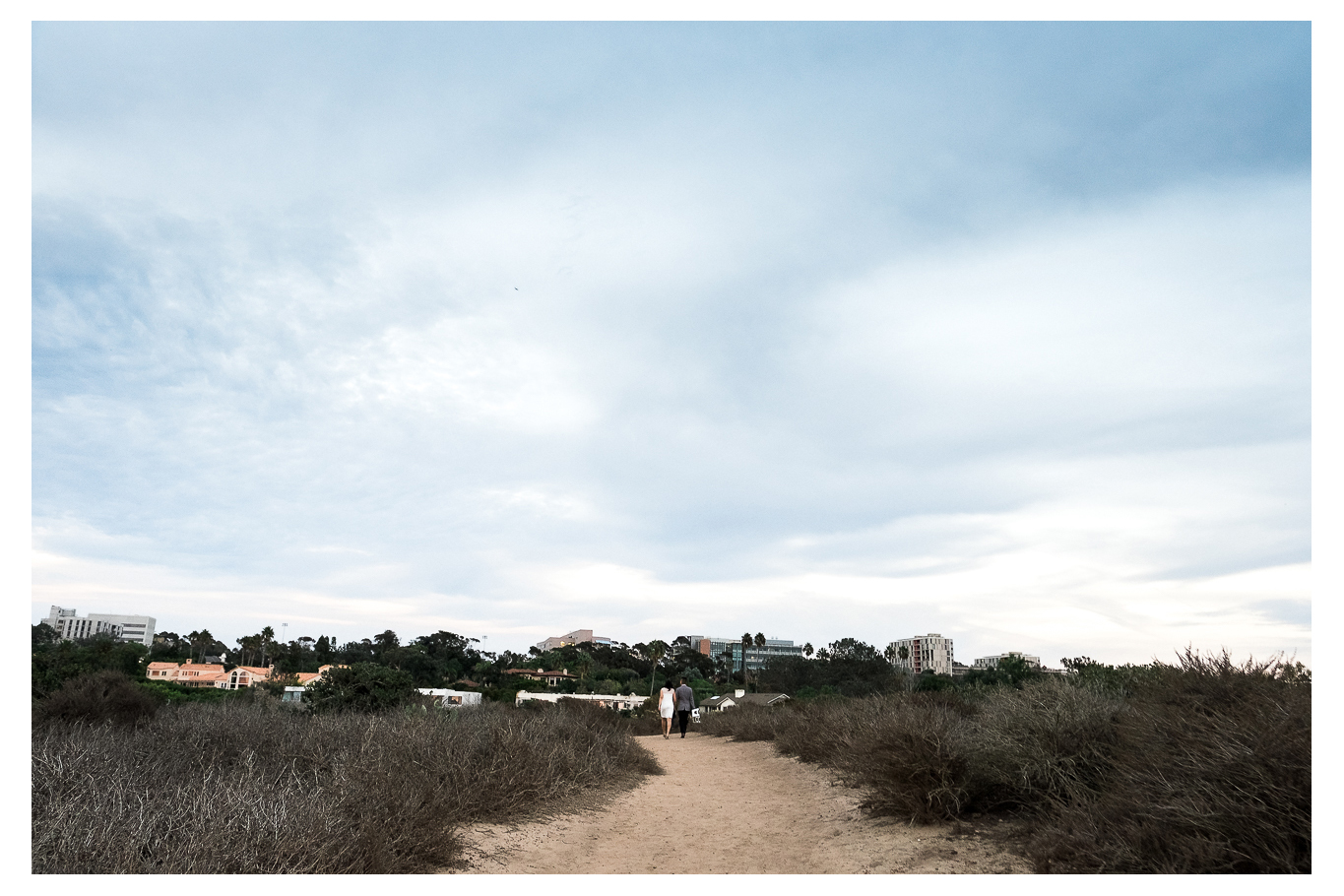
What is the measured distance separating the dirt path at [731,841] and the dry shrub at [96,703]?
32.9ft

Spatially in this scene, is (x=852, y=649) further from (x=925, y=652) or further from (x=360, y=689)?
(x=360, y=689)

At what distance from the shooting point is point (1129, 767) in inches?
221

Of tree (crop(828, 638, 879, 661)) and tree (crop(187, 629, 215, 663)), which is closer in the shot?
tree (crop(828, 638, 879, 661))

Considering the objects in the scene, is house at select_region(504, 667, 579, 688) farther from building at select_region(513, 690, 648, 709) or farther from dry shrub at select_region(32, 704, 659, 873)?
dry shrub at select_region(32, 704, 659, 873)

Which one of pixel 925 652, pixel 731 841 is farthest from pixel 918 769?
pixel 925 652

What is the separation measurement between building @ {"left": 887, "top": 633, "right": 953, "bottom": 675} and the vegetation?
206 feet

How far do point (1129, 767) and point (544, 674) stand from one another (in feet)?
243

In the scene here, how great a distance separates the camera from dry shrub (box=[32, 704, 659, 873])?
4.42 metres

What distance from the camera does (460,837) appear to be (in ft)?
20.8

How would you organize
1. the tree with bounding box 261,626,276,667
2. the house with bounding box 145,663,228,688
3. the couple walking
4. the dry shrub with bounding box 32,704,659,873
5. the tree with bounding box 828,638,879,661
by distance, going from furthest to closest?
the tree with bounding box 261,626,276,667, the tree with bounding box 828,638,879,661, the house with bounding box 145,663,228,688, the couple walking, the dry shrub with bounding box 32,704,659,873

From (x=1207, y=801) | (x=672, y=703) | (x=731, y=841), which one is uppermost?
(x=1207, y=801)

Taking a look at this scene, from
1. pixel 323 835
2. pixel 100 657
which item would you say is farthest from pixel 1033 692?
pixel 100 657

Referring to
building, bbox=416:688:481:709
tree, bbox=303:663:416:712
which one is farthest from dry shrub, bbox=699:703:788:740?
tree, bbox=303:663:416:712
